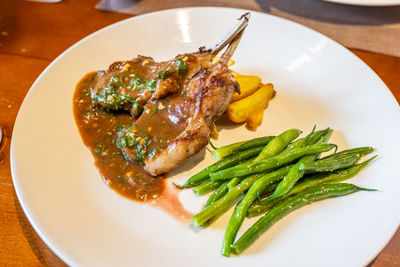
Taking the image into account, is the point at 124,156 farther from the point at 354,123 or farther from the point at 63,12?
the point at 63,12

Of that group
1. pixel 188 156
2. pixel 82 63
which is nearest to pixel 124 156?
pixel 188 156

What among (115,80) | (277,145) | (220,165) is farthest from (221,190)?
(115,80)

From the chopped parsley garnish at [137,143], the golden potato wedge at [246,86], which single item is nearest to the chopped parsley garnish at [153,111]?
the chopped parsley garnish at [137,143]

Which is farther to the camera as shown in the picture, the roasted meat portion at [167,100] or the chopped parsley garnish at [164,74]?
the chopped parsley garnish at [164,74]

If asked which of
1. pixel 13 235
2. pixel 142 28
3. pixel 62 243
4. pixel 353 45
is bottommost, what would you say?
pixel 13 235

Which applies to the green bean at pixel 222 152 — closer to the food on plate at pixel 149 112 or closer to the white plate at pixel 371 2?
the food on plate at pixel 149 112

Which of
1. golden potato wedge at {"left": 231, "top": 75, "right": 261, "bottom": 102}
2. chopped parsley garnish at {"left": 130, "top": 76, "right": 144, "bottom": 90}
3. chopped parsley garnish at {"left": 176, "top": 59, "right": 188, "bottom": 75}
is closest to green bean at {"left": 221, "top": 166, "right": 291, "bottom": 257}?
golden potato wedge at {"left": 231, "top": 75, "right": 261, "bottom": 102}

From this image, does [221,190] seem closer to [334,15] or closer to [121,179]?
[121,179]
